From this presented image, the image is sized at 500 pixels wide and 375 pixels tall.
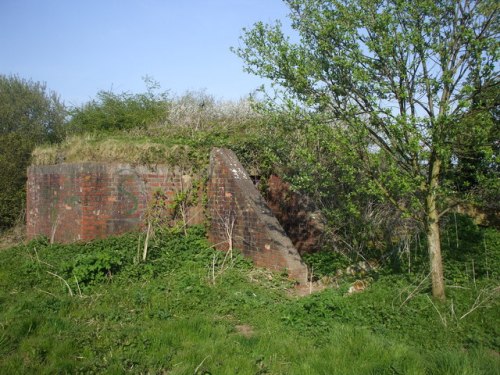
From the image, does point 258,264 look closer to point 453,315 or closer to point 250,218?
point 250,218

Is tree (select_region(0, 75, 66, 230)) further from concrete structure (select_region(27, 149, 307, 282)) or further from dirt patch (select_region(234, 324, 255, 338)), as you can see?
dirt patch (select_region(234, 324, 255, 338))

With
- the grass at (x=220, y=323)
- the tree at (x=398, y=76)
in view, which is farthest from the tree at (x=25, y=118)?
the tree at (x=398, y=76)

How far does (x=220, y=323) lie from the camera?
561 centimetres

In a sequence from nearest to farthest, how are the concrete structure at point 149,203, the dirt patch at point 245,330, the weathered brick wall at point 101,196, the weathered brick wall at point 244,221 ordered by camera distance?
the dirt patch at point 245,330 → the weathered brick wall at point 244,221 → the concrete structure at point 149,203 → the weathered brick wall at point 101,196

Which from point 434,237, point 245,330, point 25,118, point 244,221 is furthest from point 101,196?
point 25,118

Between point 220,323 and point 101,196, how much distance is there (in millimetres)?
4895

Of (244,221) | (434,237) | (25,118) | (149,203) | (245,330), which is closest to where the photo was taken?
(245,330)

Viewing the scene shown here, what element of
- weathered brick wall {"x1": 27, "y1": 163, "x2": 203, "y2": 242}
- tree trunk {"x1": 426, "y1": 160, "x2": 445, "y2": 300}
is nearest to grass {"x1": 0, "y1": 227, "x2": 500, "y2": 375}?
tree trunk {"x1": 426, "y1": 160, "x2": 445, "y2": 300}

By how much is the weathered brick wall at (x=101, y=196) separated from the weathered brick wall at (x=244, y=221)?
0.77 meters

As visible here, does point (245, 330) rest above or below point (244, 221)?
below

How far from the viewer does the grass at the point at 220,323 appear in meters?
4.35

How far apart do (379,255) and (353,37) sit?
4.37m

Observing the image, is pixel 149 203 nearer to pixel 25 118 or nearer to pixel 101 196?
pixel 101 196

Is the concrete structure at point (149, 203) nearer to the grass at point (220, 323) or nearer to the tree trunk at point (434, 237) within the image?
the grass at point (220, 323)
